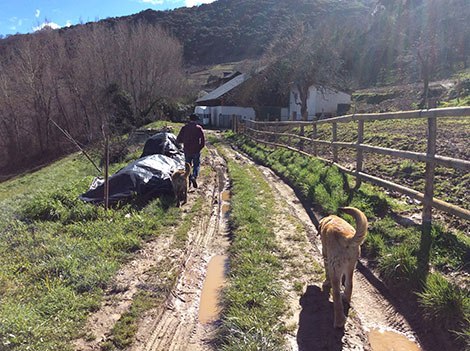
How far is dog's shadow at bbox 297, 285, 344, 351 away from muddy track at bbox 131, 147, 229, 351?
868 mm

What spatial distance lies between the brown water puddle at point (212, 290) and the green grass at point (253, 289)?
13cm

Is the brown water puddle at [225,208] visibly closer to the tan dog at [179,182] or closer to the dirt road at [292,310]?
the tan dog at [179,182]

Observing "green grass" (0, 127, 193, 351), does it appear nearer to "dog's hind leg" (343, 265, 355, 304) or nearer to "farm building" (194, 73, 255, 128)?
"dog's hind leg" (343, 265, 355, 304)

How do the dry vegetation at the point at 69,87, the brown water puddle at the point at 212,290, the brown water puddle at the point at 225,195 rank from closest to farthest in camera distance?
the brown water puddle at the point at 212,290 → the brown water puddle at the point at 225,195 → the dry vegetation at the point at 69,87

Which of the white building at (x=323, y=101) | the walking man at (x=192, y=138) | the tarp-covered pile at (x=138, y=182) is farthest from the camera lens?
the white building at (x=323, y=101)

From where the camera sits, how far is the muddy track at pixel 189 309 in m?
2.88

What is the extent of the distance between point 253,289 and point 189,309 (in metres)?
0.73

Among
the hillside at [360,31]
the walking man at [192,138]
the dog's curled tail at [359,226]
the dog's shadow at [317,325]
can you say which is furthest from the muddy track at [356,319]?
the hillside at [360,31]

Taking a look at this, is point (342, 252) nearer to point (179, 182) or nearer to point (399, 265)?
point (399, 265)

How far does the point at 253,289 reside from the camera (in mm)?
3539

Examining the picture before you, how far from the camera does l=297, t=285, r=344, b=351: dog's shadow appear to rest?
2.74m

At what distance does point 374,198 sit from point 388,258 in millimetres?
2136

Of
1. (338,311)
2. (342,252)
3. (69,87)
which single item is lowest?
(338,311)

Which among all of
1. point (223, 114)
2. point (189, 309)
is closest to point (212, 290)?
point (189, 309)
